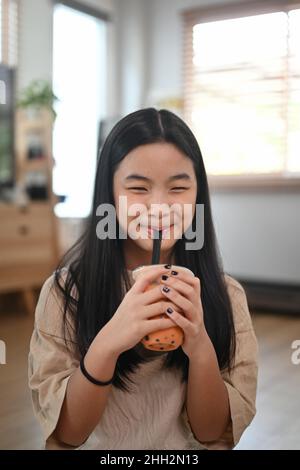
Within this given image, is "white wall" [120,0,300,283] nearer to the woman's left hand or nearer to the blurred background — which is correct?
the blurred background

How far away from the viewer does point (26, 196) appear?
84.5 inches

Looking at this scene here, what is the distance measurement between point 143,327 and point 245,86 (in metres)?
0.28

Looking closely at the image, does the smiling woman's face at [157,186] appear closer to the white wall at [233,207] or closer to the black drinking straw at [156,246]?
the black drinking straw at [156,246]

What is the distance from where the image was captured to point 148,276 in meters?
0.31

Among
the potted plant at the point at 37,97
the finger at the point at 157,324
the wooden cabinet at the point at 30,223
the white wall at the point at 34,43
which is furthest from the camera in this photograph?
the potted plant at the point at 37,97

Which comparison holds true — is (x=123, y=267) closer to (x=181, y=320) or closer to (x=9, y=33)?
(x=181, y=320)

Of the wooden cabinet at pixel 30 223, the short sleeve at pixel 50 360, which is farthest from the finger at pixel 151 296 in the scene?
→ the wooden cabinet at pixel 30 223

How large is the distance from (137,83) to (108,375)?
0.44m

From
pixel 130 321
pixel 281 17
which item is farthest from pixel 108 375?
pixel 281 17

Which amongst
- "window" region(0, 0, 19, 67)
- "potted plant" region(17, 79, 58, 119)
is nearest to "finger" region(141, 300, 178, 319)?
"window" region(0, 0, 19, 67)

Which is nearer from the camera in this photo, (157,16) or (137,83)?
(157,16)

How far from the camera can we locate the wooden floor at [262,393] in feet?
1.52

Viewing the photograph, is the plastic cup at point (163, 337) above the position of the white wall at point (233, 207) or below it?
below

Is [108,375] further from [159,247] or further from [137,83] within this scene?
[137,83]
